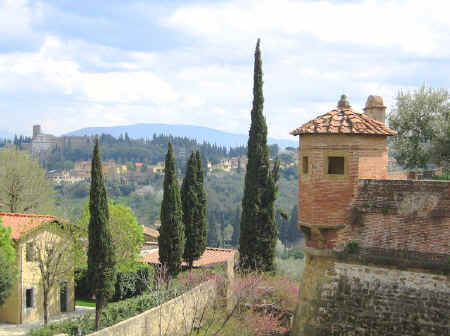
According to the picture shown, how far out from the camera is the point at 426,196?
1137cm

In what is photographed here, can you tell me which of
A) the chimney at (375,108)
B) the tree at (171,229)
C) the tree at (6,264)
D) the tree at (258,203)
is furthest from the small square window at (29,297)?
the chimney at (375,108)

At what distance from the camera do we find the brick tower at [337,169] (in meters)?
12.1

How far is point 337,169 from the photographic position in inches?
501

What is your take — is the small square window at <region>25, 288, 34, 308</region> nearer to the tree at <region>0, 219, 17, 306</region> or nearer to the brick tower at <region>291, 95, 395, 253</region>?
the tree at <region>0, 219, 17, 306</region>

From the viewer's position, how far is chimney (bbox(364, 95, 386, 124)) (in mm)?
20156

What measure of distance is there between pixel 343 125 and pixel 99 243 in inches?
398

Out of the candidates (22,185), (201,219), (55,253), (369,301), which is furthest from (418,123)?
(22,185)

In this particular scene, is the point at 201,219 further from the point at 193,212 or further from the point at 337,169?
the point at 337,169

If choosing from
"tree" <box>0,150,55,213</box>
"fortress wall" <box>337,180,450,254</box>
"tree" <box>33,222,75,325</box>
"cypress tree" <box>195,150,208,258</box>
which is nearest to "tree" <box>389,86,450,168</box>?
"cypress tree" <box>195,150,208,258</box>

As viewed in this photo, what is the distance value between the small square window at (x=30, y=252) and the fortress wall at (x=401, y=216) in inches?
593

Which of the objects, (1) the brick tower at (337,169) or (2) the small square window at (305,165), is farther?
(2) the small square window at (305,165)

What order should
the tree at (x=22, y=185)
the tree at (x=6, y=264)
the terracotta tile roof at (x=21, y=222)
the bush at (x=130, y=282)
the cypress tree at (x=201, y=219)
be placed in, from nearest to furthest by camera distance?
the tree at (x=6, y=264)
the terracotta tile roof at (x=21, y=222)
the bush at (x=130, y=282)
the cypress tree at (x=201, y=219)
the tree at (x=22, y=185)

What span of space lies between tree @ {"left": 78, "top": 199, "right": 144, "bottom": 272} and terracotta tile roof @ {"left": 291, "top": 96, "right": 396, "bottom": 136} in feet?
40.8

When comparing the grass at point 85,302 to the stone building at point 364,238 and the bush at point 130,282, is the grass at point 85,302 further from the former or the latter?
the stone building at point 364,238
